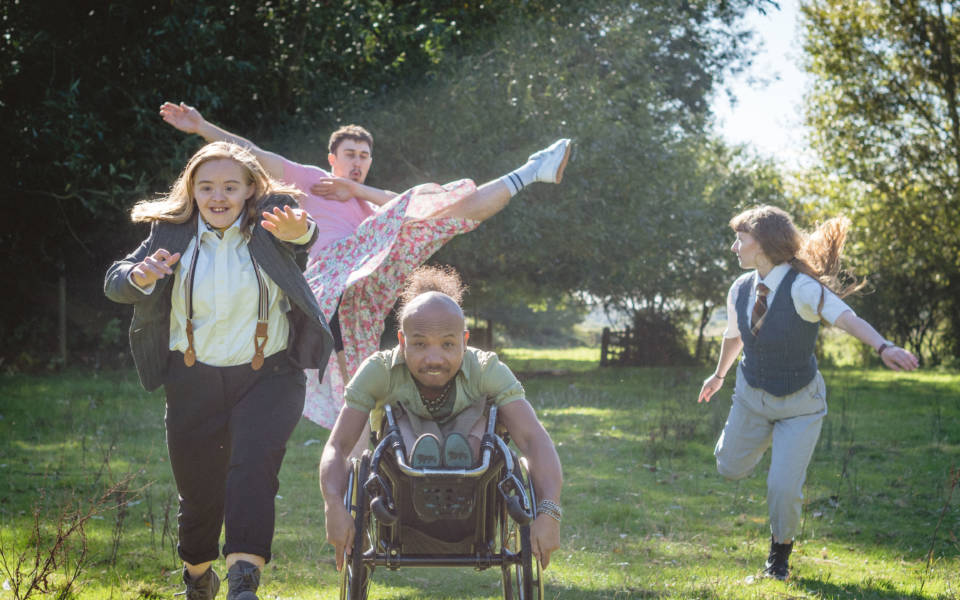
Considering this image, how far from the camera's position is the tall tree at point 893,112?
68.7 feet

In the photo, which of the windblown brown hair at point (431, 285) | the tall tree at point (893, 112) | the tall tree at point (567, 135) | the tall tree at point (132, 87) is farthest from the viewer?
the tall tree at point (893, 112)

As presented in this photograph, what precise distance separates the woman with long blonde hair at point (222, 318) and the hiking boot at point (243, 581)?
14.1 inches

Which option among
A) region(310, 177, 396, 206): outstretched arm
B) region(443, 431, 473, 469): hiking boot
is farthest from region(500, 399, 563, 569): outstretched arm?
region(310, 177, 396, 206): outstretched arm

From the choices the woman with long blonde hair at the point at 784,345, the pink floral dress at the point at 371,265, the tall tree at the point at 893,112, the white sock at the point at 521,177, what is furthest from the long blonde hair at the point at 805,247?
the tall tree at the point at 893,112

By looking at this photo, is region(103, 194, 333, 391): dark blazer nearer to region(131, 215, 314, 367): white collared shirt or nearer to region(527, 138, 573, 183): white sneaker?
region(131, 215, 314, 367): white collared shirt

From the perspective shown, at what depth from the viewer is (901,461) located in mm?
9344

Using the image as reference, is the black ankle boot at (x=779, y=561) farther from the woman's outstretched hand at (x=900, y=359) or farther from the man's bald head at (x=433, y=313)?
the man's bald head at (x=433, y=313)

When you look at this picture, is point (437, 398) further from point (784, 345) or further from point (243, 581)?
point (784, 345)

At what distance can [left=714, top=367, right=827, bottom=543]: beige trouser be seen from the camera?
17.3 feet

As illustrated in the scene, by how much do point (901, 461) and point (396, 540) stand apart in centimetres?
742

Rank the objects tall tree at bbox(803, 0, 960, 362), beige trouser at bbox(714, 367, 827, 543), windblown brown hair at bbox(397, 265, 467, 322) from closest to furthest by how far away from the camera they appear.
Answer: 1. windblown brown hair at bbox(397, 265, 467, 322)
2. beige trouser at bbox(714, 367, 827, 543)
3. tall tree at bbox(803, 0, 960, 362)

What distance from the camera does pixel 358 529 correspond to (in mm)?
3266

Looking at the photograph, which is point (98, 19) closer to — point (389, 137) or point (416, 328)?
point (389, 137)

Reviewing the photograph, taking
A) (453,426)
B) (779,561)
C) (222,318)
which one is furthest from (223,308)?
(779,561)
